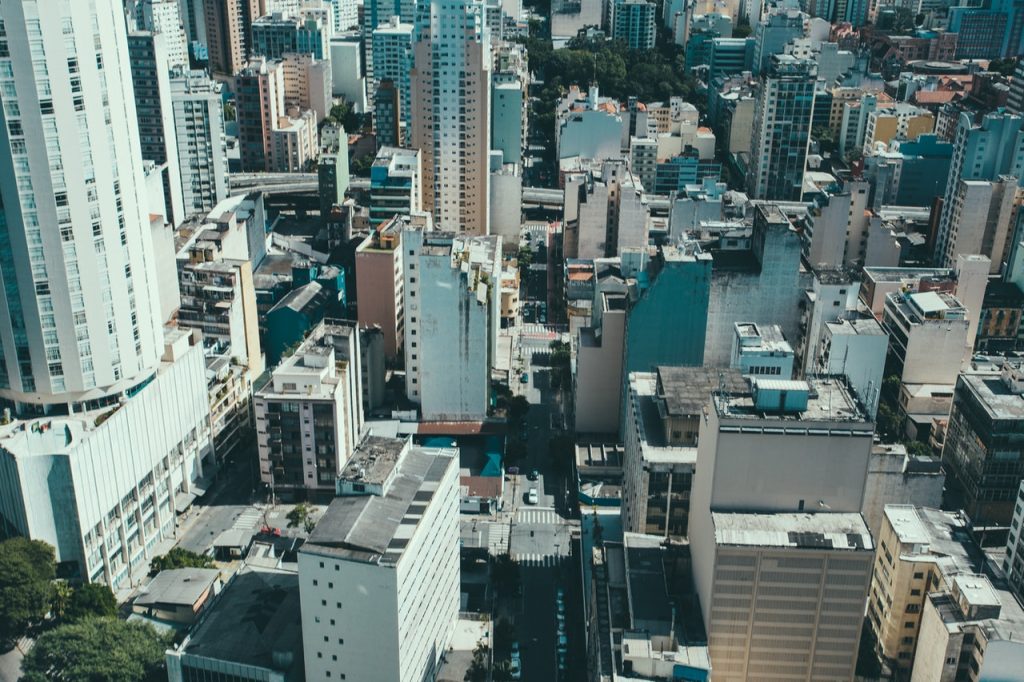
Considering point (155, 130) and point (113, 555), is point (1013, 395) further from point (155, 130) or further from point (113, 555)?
point (155, 130)

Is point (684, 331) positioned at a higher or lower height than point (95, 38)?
lower

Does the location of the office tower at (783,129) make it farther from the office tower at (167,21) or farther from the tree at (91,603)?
the tree at (91,603)

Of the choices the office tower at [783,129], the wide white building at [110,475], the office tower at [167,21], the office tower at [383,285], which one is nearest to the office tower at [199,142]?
the office tower at [383,285]

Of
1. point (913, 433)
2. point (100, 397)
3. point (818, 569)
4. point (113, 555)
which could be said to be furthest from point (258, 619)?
point (913, 433)

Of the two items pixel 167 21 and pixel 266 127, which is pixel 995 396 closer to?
pixel 266 127

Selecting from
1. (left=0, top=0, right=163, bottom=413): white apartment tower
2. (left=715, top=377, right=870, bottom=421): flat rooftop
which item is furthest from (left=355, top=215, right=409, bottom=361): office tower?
(left=715, top=377, right=870, bottom=421): flat rooftop

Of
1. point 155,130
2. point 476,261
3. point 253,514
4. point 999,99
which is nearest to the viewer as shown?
point 253,514
